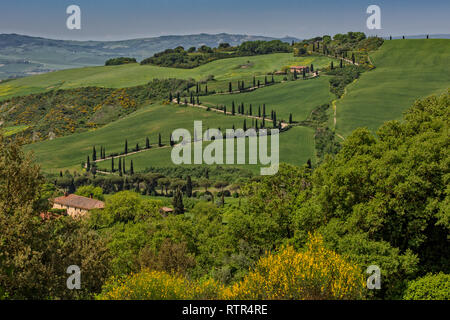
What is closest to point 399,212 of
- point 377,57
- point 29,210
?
point 29,210

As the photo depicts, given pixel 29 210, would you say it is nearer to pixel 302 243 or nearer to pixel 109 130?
pixel 302 243

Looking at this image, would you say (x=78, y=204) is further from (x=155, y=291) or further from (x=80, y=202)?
(x=155, y=291)

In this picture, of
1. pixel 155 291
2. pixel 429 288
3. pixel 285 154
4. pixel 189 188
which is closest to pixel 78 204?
pixel 189 188

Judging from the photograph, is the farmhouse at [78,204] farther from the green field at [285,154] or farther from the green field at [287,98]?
the green field at [287,98]

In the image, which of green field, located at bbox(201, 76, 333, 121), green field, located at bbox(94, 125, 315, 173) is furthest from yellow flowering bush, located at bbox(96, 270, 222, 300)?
green field, located at bbox(201, 76, 333, 121)

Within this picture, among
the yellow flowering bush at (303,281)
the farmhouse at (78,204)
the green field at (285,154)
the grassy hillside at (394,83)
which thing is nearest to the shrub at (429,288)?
the yellow flowering bush at (303,281)
